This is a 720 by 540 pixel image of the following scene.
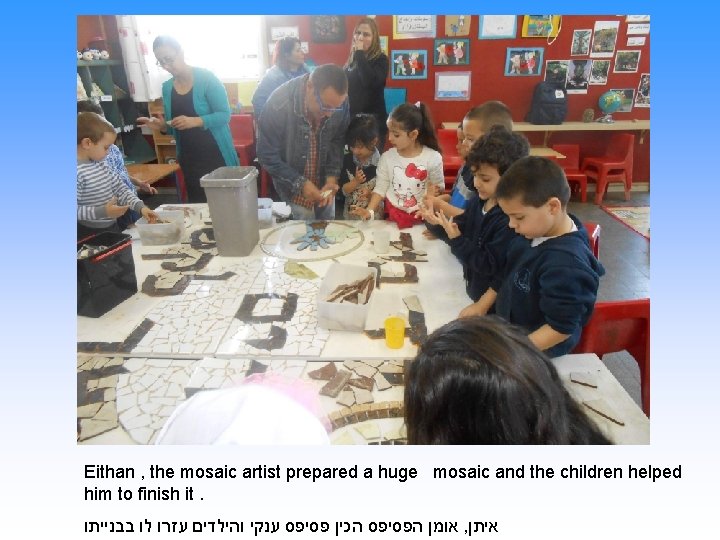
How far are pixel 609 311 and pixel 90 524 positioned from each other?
130 cm

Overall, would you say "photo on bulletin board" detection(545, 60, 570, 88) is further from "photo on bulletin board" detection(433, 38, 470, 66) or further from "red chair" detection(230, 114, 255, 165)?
"red chair" detection(230, 114, 255, 165)

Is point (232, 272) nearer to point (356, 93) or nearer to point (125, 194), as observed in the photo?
point (125, 194)

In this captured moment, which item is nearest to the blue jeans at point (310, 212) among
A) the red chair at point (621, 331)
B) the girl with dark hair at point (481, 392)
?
the red chair at point (621, 331)

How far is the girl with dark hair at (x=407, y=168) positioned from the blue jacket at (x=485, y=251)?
557 mm

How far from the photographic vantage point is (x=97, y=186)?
77.5 inches

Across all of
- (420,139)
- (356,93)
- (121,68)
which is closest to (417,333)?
(420,139)

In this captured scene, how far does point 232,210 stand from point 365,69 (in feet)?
4.62

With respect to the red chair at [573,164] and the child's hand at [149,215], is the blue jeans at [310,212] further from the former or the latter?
the red chair at [573,164]

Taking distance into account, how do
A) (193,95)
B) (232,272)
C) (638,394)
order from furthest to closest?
(193,95), (638,394), (232,272)

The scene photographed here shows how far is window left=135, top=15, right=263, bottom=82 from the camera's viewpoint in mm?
1771

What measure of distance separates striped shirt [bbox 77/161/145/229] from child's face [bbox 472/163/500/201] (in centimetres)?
138

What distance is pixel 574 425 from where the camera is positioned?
0.85m

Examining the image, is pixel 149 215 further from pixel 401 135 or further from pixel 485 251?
pixel 485 251

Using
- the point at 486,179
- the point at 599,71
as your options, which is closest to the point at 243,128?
the point at 599,71
